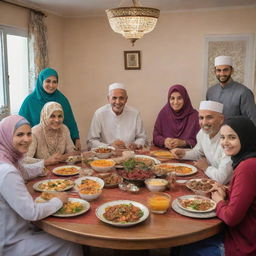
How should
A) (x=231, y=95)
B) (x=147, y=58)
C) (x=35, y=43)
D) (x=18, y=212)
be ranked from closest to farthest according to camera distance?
(x=18, y=212)
(x=231, y=95)
(x=35, y=43)
(x=147, y=58)

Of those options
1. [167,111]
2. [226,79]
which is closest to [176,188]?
[167,111]

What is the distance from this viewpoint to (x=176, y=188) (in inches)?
79.7

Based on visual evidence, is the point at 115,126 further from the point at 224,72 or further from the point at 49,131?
the point at 224,72

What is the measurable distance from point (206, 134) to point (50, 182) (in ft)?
4.59

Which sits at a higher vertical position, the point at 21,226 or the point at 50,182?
the point at 50,182

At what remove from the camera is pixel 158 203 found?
5.45 ft

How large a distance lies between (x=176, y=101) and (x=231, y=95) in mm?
656

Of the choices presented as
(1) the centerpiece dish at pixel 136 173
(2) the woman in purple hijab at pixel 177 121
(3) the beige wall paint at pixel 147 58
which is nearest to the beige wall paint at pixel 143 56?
(3) the beige wall paint at pixel 147 58

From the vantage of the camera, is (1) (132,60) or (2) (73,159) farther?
(1) (132,60)

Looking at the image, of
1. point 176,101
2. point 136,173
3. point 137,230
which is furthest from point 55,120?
point 137,230

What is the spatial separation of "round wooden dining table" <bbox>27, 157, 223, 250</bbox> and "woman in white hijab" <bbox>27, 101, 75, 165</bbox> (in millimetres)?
1040

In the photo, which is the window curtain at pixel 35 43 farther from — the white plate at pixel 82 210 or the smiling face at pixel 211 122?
the white plate at pixel 82 210

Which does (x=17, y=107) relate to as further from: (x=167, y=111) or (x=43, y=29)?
(x=167, y=111)

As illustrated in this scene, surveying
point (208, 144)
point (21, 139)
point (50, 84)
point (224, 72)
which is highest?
point (224, 72)
